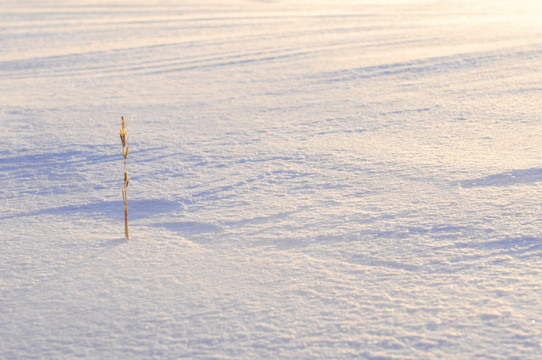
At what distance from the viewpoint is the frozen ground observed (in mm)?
1573

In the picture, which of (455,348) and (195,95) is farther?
(195,95)

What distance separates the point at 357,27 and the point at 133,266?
22.3 feet

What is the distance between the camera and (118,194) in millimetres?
2611

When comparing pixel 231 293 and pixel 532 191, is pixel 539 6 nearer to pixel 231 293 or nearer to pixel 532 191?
pixel 532 191

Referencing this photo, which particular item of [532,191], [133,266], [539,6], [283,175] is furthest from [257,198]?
[539,6]

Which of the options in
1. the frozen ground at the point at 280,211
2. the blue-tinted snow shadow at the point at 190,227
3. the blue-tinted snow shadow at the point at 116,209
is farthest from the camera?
the blue-tinted snow shadow at the point at 116,209

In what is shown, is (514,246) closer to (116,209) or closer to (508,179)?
(508,179)

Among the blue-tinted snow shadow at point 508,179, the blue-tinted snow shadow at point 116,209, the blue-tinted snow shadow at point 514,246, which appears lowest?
the blue-tinted snow shadow at point 514,246

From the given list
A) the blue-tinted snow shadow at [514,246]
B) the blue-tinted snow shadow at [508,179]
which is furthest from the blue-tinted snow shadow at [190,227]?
the blue-tinted snow shadow at [508,179]

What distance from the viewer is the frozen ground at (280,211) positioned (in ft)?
5.16

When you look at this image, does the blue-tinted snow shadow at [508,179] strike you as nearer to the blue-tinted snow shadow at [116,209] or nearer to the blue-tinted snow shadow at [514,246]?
the blue-tinted snow shadow at [514,246]

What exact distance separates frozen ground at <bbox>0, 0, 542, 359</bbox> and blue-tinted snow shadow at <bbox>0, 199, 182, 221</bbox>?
0.03ft

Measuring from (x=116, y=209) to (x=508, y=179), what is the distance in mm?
1625

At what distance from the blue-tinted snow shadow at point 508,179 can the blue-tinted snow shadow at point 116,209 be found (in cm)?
121
